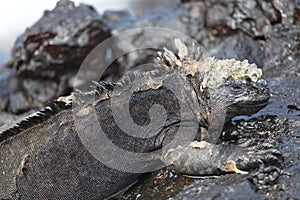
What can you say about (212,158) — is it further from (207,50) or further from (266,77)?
(207,50)

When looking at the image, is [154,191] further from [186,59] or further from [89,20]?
[89,20]

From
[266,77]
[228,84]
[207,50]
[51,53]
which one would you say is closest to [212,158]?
[228,84]

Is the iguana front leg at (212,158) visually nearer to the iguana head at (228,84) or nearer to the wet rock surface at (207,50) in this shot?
the wet rock surface at (207,50)

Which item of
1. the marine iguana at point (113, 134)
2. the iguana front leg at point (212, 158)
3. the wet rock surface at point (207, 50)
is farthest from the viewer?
the wet rock surface at point (207, 50)

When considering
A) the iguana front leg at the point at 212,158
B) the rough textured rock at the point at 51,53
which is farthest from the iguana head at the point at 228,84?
the rough textured rock at the point at 51,53

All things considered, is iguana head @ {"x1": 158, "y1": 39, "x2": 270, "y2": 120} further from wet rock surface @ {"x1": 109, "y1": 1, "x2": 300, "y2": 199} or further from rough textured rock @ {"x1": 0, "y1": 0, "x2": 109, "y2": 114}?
rough textured rock @ {"x1": 0, "y1": 0, "x2": 109, "y2": 114}

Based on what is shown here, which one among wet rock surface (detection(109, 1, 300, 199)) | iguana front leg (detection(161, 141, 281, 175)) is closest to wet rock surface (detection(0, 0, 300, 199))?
wet rock surface (detection(109, 1, 300, 199))

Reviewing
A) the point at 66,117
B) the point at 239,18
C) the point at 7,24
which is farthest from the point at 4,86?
the point at 7,24
